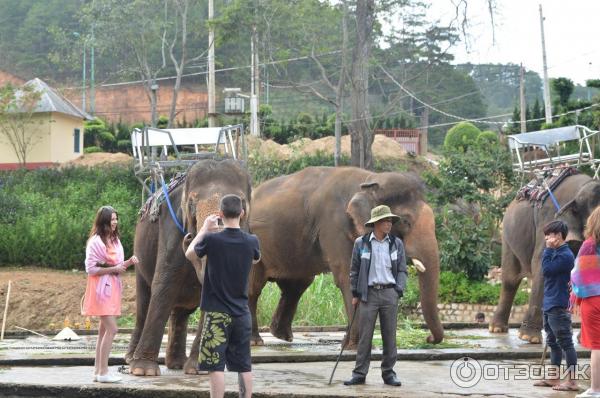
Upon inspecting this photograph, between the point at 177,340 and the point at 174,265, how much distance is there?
1.00 m

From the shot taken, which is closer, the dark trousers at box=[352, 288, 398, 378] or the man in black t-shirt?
the man in black t-shirt

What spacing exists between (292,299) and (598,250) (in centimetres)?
673

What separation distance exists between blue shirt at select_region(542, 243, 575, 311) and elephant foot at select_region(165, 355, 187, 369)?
3.79 metres

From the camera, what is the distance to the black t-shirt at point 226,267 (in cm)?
859

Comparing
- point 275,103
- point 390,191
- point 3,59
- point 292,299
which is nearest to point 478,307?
point 292,299

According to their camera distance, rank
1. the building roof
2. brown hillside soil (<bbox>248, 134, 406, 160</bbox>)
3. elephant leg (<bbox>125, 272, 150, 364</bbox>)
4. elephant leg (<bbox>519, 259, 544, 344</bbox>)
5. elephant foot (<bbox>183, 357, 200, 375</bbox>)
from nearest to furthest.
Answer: elephant foot (<bbox>183, 357, 200, 375</bbox>) → elephant leg (<bbox>125, 272, 150, 364</bbox>) → elephant leg (<bbox>519, 259, 544, 344</bbox>) → brown hillside soil (<bbox>248, 134, 406, 160</bbox>) → the building roof

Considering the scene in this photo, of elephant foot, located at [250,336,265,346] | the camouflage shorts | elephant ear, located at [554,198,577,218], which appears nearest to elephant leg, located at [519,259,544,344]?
elephant ear, located at [554,198,577,218]

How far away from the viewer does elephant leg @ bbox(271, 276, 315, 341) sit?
603 inches

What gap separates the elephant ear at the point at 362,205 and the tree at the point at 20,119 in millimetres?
38515

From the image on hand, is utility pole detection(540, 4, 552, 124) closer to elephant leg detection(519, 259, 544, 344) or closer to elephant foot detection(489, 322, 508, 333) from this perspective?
elephant foot detection(489, 322, 508, 333)

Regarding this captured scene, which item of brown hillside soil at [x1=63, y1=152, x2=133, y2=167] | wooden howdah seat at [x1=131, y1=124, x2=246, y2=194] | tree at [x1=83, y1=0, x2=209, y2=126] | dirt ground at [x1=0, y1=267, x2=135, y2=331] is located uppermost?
tree at [x1=83, y1=0, x2=209, y2=126]

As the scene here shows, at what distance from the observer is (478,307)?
79.7ft

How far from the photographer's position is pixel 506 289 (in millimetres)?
16828

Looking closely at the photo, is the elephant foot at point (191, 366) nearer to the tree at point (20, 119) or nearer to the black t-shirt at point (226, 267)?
the black t-shirt at point (226, 267)
